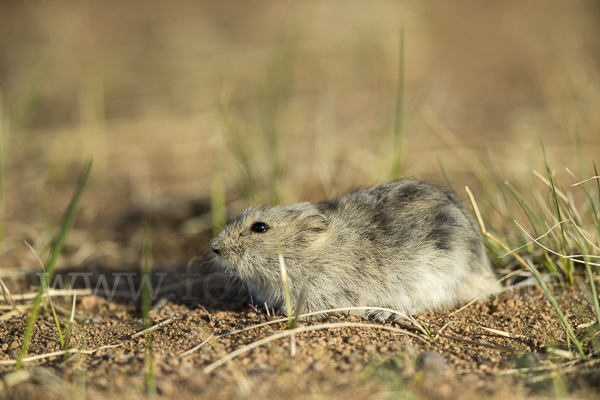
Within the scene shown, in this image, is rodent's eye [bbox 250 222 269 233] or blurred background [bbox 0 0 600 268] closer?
rodent's eye [bbox 250 222 269 233]

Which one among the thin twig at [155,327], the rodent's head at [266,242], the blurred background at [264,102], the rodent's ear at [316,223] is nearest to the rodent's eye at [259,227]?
the rodent's head at [266,242]

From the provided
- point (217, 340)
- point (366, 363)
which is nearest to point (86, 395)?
point (217, 340)

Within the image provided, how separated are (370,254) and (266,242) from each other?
82 cm

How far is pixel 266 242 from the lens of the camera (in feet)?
13.9

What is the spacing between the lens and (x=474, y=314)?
4148 mm

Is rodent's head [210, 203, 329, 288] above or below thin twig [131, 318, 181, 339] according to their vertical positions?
above

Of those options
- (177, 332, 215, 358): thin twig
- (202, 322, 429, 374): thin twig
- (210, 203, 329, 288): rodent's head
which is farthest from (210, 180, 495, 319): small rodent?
(177, 332, 215, 358): thin twig

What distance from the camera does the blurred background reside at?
6664 mm

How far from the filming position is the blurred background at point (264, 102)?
21.9 feet

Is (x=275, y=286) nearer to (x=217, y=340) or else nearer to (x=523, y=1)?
(x=217, y=340)

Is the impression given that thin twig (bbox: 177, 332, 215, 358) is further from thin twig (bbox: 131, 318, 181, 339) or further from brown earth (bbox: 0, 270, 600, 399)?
thin twig (bbox: 131, 318, 181, 339)

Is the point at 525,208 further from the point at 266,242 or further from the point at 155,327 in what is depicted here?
the point at 155,327

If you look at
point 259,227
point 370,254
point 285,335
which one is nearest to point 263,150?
point 259,227

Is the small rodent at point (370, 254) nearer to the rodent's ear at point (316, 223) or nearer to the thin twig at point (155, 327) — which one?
the rodent's ear at point (316, 223)
